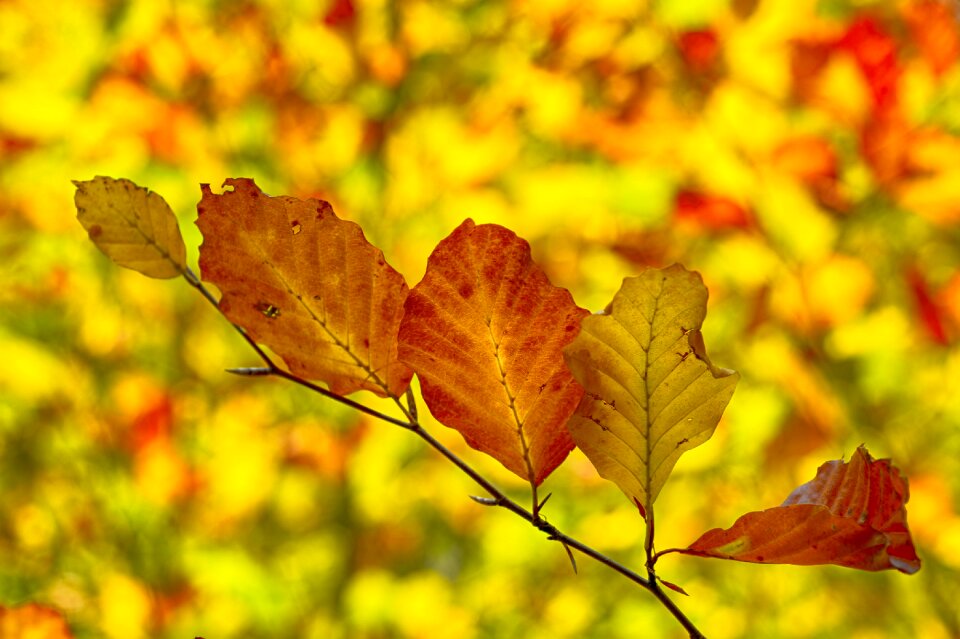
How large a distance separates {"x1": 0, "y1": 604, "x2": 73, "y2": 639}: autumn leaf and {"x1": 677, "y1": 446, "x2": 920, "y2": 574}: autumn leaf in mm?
222

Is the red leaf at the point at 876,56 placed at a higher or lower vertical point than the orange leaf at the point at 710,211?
higher

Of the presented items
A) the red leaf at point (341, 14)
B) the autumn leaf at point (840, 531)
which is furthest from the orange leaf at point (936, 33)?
the autumn leaf at point (840, 531)

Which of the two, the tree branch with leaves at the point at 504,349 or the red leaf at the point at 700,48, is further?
the red leaf at the point at 700,48

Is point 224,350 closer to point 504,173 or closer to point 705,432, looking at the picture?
point 504,173

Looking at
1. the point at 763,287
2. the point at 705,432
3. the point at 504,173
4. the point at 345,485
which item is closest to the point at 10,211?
the point at 345,485

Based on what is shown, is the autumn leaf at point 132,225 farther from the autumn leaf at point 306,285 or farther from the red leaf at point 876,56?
the red leaf at point 876,56

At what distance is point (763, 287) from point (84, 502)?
1.33 m

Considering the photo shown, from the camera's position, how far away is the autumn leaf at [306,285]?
21 centimetres

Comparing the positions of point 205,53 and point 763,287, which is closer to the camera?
point 763,287

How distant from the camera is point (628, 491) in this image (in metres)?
0.21

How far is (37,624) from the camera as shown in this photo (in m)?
0.29

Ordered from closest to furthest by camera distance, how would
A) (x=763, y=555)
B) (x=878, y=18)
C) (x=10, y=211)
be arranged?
(x=763, y=555)
(x=878, y=18)
(x=10, y=211)

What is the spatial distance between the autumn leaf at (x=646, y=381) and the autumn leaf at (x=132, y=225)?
113 mm

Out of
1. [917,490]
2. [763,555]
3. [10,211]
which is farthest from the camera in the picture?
[10,211]
